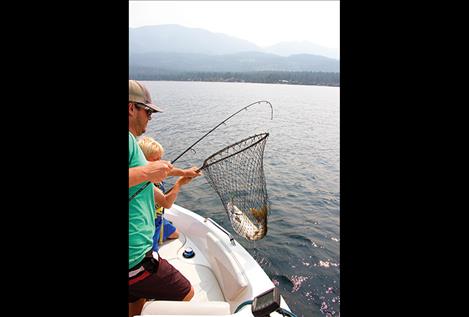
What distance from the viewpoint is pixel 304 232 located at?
8.45 metres

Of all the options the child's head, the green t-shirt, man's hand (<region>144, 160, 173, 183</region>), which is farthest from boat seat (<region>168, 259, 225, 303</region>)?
man's hand (<region>144, 160, 173, 183</region>)

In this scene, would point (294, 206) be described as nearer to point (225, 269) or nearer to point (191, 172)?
point (225, 269)

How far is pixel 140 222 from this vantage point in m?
2.02

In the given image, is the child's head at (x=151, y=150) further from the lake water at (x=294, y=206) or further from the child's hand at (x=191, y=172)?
the lake water at (x=294, y=206)

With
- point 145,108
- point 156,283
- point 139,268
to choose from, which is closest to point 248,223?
point 156,283

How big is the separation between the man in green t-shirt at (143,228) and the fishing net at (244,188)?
1.58 m

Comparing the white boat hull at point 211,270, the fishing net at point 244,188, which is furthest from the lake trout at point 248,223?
the white boat hull at point 211,270

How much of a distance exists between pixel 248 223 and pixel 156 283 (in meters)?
2.16

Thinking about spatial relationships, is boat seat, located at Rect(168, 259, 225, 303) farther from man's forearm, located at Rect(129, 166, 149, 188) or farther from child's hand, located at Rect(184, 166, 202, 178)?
man's forearm, located at Rect(129, 166, 149, 188)

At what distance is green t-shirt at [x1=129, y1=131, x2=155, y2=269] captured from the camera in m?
1.96

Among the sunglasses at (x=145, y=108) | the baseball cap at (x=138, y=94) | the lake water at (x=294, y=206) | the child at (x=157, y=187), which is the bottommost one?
the lake water at (x=294, y=206)

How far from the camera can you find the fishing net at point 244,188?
154 inches
